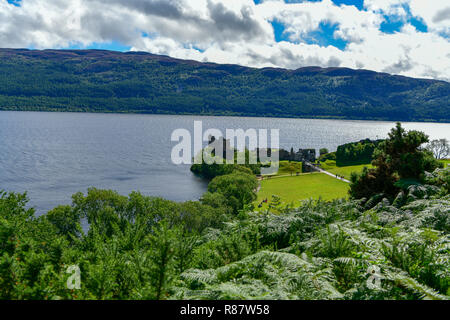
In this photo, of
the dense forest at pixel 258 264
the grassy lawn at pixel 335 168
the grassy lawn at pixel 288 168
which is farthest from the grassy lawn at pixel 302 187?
the dense forest at pixel 258 264

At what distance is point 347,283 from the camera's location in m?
7.09

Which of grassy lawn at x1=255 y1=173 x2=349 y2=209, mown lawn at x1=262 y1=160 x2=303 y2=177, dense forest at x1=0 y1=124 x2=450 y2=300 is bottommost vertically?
grassy lawn at x1=255 y1=173 x2=349 y2=209

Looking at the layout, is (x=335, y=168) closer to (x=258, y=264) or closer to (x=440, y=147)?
(x=440, y=147)

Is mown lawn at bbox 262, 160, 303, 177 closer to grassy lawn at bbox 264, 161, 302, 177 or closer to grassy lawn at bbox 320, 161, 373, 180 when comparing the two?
grassy lawn at bbox 264, 161, 302, 177

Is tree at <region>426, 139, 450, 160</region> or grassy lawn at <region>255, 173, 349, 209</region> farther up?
tree at <region>426, 139, 450, 160</region>

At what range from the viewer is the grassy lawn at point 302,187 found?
74419mm

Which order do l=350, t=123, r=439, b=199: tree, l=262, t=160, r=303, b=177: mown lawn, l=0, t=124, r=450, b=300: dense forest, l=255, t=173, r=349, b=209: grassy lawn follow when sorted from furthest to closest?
l=262, t=160, r=303, b=177: mown lawn < l=255, t=173, r=349, b=209: grassy lawn < l=350, t=123, r=439, b=199: tree < l=0, t=124, r=450, b=300: dense forest

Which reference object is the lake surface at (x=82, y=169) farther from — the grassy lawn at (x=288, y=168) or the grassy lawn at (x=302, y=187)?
the grassy lawn at (x=288, y=168)

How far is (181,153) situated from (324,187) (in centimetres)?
10257

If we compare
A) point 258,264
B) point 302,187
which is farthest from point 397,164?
point 302,187

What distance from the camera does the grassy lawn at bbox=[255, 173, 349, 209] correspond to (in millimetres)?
74419

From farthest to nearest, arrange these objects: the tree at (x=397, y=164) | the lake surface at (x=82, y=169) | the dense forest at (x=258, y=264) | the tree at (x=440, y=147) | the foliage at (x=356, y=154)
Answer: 1. the tree at (x=440, y=147)
2. the foliage at (x=356, y=154)
3. the lake surface at (x=82, y=169)
4. the tree at (x=397, y=164)
5. the dense forest at (x=258, y=264)

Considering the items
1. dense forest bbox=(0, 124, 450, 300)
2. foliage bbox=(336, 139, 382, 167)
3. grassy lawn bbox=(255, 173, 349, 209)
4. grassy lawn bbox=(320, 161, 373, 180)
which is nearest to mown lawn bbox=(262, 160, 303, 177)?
grassy lawn bbox=(320, 161, 373, 180)

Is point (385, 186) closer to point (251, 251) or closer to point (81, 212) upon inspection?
point (251, 251)
